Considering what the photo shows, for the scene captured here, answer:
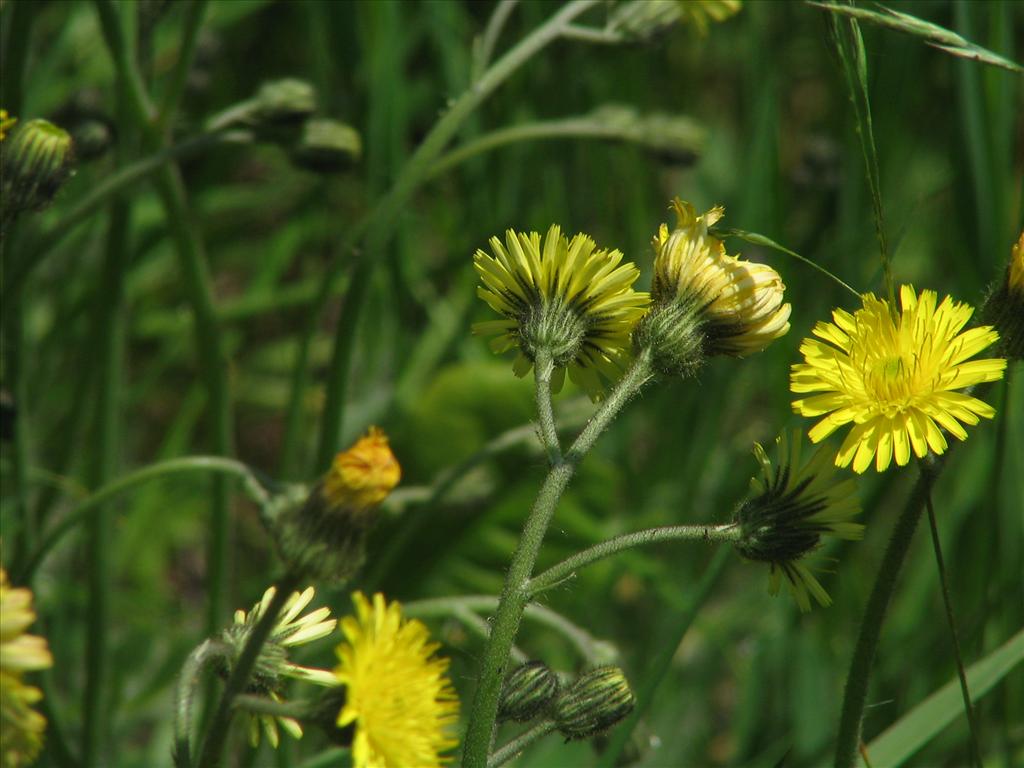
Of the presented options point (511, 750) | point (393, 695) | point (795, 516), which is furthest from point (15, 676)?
point (795, 516)

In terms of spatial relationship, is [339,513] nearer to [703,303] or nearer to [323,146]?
[703,303]

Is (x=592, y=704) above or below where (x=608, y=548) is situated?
below

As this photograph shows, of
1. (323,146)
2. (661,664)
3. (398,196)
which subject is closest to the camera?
(661,664)

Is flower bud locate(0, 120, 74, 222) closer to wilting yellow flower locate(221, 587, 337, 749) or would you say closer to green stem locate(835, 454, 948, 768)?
wilting yellow flower locate(221, 587, 337, 749)

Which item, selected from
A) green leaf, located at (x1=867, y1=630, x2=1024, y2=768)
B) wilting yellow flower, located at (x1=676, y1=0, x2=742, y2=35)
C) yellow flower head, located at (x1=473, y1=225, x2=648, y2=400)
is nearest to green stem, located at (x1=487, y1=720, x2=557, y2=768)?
yellow flower head, located at (x1=473, y1=225, x2=648, y2=400)

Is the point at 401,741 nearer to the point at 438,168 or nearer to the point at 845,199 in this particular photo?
the point at 438,168

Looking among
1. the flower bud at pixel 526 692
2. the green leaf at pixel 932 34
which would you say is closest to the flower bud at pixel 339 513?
Result: the flower bud at pixel 526 692
